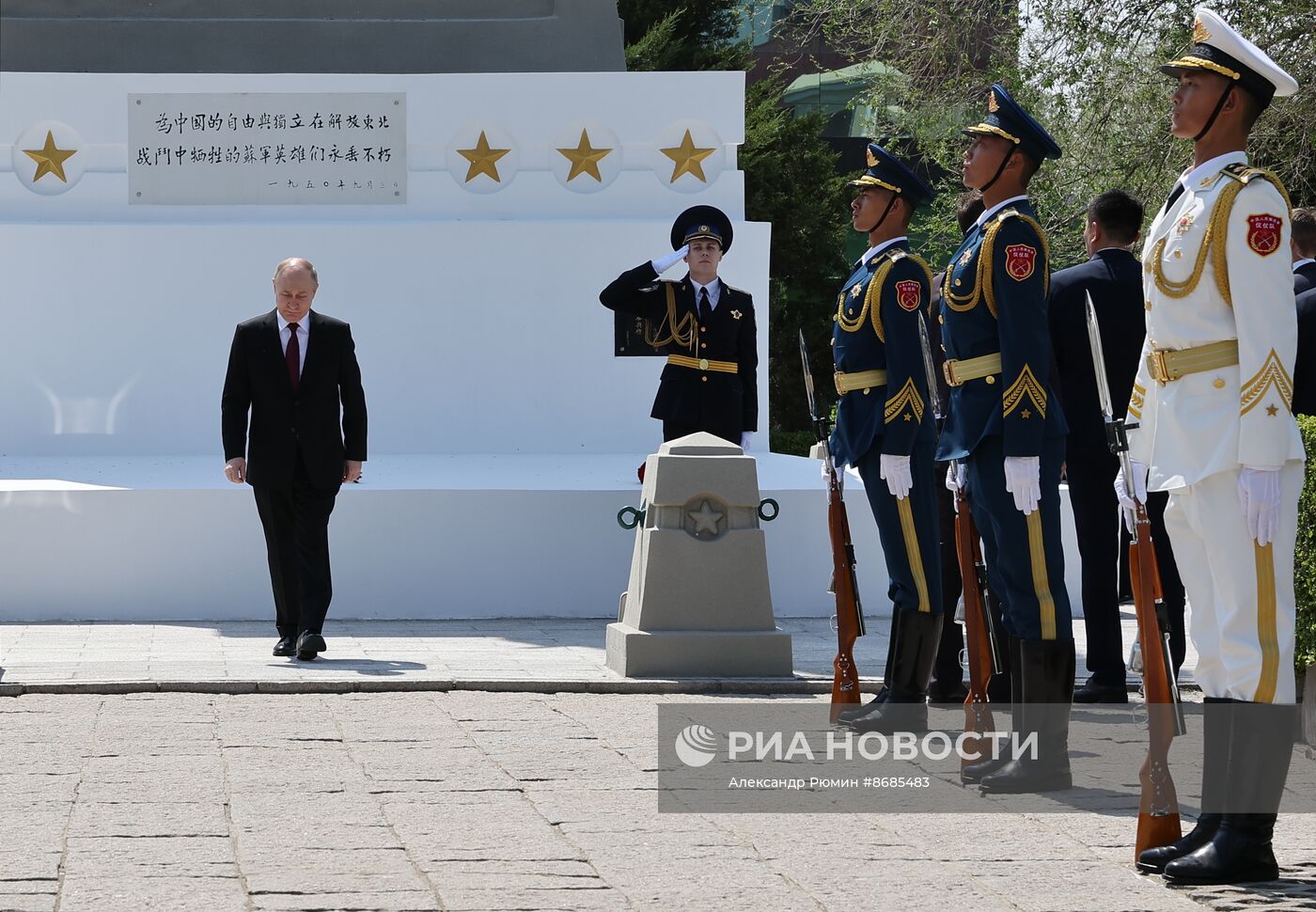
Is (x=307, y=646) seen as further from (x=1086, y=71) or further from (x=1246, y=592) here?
(x=1086, y=71)

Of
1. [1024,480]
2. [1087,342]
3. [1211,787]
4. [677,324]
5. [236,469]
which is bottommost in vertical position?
[1211,787]

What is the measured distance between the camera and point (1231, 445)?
13.8 feet

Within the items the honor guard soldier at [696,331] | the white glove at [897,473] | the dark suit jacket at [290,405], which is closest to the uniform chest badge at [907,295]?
the white glove at [897,473]

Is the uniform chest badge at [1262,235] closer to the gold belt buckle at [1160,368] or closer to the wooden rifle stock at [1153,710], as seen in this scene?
the gold belt buckle at [1160,368]

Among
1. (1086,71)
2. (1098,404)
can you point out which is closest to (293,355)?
(1098,404)

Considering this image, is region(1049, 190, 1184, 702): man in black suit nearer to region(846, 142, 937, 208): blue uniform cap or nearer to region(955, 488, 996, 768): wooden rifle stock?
region(846, 142, 937, 208): blue uniform cap

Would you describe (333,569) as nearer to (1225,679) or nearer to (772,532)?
(772,532)

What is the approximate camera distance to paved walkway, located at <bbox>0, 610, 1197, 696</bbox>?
7023mm

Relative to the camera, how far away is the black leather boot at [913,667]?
6.11 metres

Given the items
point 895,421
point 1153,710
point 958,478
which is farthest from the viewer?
point 895,421

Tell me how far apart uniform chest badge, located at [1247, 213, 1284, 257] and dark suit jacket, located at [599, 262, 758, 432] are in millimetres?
4398

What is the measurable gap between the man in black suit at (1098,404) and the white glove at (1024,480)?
1780 millimetres

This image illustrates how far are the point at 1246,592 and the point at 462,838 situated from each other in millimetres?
1891

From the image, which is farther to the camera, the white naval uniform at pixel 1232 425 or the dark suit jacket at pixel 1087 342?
the dark suit jacket at pixel 1087 342
